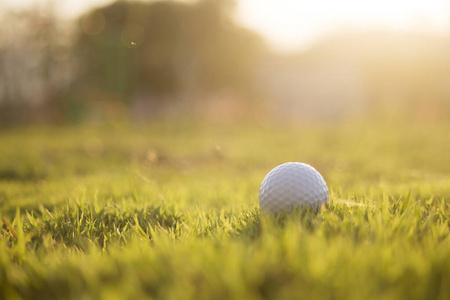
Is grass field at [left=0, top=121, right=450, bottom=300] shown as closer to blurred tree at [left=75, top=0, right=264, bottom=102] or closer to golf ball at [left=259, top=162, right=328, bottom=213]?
golf ball at [left=259, top=162, right=328, bottom=213]

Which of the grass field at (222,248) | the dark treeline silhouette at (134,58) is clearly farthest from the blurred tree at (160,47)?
the grass field at (222,248)

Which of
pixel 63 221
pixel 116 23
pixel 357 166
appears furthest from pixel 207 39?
pixel 63 221

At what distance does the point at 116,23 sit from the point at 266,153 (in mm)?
15051

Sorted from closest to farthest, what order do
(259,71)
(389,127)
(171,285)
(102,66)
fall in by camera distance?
(171,285), (389,127), (102,66), (259,71)

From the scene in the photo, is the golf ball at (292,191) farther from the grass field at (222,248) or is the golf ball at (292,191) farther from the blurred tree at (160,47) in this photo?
the blurred tree at (160,47)

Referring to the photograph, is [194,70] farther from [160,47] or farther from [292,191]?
[292,191]

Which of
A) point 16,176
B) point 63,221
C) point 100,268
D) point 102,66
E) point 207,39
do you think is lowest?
point 16,176

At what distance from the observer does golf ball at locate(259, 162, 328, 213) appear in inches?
90.3

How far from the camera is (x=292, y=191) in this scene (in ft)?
7.55

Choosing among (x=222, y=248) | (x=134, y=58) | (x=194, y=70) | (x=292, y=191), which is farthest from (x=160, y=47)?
(x=222, y=248)

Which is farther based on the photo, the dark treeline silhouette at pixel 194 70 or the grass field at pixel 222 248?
the dark treeline silhouette at pixel 194 70

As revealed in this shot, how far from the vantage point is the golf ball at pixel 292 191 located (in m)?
2.29

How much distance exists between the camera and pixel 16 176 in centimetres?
535

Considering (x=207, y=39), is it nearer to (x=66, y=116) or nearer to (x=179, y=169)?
(x=66, y=116)
